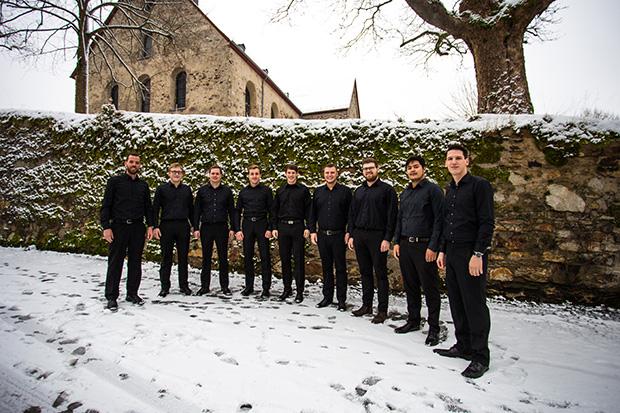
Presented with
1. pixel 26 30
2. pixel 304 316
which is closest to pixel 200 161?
pixel 304 316

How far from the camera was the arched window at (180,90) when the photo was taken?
1605 centimetres

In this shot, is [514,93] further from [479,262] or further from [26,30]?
[26,30]

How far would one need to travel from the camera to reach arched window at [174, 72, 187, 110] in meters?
16.0

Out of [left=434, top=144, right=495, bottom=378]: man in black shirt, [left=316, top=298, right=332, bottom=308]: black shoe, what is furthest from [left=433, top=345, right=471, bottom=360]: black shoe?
[left=316, top=298, right=332, bottom=308]: black shoe

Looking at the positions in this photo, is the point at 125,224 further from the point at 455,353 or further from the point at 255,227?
the point at 455,353

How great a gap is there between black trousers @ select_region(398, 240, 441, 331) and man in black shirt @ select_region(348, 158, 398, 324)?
0.39m

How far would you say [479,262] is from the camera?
2789 millimetres

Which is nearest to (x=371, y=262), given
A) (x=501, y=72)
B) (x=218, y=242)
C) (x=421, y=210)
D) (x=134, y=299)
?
(x=421, y=210)

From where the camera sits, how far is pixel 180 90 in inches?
637

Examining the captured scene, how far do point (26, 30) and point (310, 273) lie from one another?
45.3 feet

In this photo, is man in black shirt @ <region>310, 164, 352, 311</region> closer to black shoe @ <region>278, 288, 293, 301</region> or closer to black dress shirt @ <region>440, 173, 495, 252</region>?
black shoe @ <region>278, 288, 293, 301</region>

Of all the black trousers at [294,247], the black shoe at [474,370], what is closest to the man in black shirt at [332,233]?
the black trousers at [294,247]

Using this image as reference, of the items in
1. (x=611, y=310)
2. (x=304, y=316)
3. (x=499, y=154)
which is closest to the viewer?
(x=304, y=316)

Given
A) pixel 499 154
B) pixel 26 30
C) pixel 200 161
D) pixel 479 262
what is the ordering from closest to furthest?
pixel 479 262 → pixel 499 154 → pixel 200 161 → pixel 26 30
